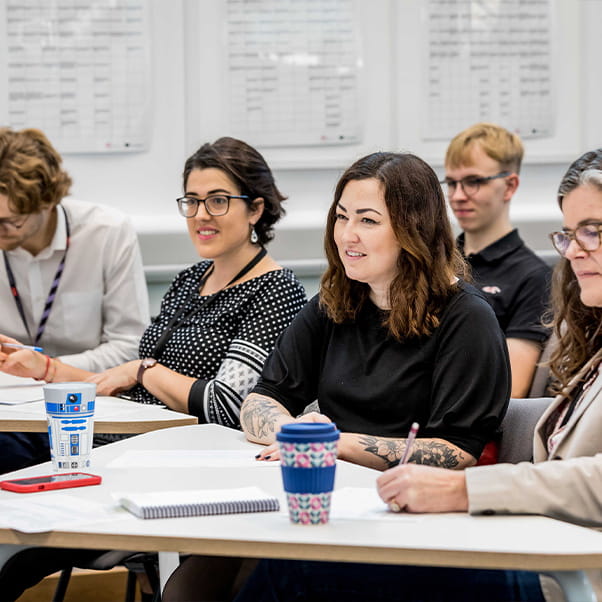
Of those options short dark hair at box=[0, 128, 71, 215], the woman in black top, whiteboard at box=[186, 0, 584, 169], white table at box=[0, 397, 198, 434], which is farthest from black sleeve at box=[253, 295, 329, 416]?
whiteboard at box=[186, 0, 584, 169]

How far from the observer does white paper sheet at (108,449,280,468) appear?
5.76ft

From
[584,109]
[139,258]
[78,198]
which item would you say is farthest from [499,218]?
[78,198]

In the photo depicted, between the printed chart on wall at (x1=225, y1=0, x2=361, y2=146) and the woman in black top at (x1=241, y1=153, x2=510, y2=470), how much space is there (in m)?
1.58

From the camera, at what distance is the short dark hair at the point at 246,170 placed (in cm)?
282

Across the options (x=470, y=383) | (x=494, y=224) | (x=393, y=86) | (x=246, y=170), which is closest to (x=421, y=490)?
(x=470, y=383)

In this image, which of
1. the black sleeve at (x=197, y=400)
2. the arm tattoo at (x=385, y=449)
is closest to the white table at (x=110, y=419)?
the black sleeve at (x=197, y=400)

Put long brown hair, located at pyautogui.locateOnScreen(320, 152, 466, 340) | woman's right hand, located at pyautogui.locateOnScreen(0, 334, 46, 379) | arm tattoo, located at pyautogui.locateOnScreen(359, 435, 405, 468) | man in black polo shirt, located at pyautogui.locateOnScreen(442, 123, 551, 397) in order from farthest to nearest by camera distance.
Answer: man in black polo shirt, located at pyautogui.locateOnScreen(442, 123, 551, 397), woman's right hand, located at pyautogui.locateOnScreen(0, 334, 46, 379), long brown hair, located at pyautogui.locateOnScreen(320, 152, 466, 340), arm tattoo, located at pyautogui.locateOnScreen(359, 435, 405, 468)

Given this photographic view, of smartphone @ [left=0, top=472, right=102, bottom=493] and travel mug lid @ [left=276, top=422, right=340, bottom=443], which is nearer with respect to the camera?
travel mug lid @ [left=276, top=422, right=340, bottom=443]

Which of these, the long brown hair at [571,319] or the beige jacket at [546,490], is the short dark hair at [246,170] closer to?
the long brown hair at [571,319]

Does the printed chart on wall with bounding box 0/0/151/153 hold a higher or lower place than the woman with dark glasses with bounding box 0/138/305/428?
higher

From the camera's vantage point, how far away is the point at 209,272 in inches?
116

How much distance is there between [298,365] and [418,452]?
0.45m

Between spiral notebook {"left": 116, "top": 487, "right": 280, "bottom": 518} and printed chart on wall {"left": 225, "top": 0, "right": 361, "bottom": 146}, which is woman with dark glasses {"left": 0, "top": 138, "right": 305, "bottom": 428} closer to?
printed chart on wall {"left": 225, "top": 0, "right": 361, "bottom": 146}

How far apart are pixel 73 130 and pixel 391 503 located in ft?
8.86
